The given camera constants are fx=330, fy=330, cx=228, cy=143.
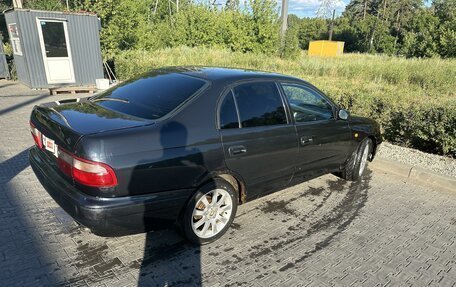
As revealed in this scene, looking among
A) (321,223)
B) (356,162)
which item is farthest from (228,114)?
(356,162)

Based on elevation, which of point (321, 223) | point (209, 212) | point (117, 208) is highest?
point (117, 208)

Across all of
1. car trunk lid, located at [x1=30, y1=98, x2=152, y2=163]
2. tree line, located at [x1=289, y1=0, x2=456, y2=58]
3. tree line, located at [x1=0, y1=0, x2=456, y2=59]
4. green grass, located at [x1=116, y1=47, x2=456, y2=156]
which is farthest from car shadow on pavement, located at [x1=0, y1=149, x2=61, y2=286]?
tree line, located at [x1=289, y1=0, x2=456, y2=58]

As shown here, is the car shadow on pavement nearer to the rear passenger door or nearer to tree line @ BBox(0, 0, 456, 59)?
the rear passenger door

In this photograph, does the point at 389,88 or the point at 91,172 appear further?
the point at 389,88

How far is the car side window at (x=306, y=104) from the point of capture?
393cm

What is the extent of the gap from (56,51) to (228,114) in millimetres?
10406

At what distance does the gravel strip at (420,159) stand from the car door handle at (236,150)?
3641 mm

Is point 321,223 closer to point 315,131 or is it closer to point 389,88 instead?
point 315,131

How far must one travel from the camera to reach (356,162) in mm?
5004

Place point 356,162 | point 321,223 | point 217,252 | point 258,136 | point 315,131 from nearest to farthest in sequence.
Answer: point 217,252 < point 258,136 < point 321,223 < point 315,131 < point 356,162

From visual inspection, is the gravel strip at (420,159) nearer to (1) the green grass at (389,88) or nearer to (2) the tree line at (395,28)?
(1) the green grass at (389,88)

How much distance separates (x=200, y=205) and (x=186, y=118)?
2.80 feet

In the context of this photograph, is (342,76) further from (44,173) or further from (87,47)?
(44,173)

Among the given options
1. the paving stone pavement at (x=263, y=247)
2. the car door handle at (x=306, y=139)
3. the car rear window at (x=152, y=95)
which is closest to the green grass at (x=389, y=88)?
the paving stone pavement at (x=263, y=247)
